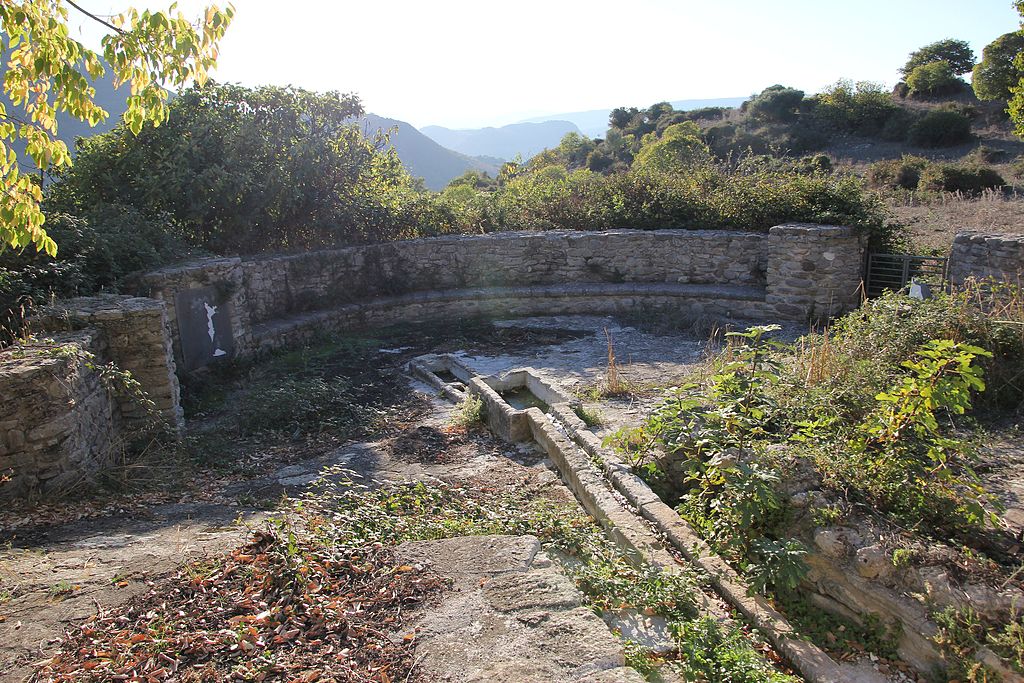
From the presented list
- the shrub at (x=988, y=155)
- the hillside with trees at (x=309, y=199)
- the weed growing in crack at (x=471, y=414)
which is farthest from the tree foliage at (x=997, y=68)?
the weed growing in crack at (x=471, y=414)

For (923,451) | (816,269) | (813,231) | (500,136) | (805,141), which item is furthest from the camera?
(500,136)

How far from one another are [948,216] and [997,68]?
18.8 m

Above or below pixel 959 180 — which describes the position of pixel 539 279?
below

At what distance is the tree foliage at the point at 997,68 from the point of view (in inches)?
1086

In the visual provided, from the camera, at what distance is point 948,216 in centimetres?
1453

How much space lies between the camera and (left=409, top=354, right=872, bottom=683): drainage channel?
3.68 m

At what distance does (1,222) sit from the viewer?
4336 millimetres

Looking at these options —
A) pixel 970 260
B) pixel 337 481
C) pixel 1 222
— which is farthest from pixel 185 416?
pixel 970 260

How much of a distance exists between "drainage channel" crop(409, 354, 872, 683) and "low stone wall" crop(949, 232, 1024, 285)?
525 cm

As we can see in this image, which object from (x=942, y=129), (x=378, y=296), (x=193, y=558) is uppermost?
(x=942, y=129)

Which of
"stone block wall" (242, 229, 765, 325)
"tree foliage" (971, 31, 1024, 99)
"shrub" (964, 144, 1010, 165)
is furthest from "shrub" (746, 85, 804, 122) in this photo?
"stone block wall" (242, 229, 765, 325)

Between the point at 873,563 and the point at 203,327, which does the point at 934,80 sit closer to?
the point at 203,327

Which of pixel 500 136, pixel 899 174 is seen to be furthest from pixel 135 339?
pixel 500 136

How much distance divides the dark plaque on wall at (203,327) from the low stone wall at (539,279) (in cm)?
3
